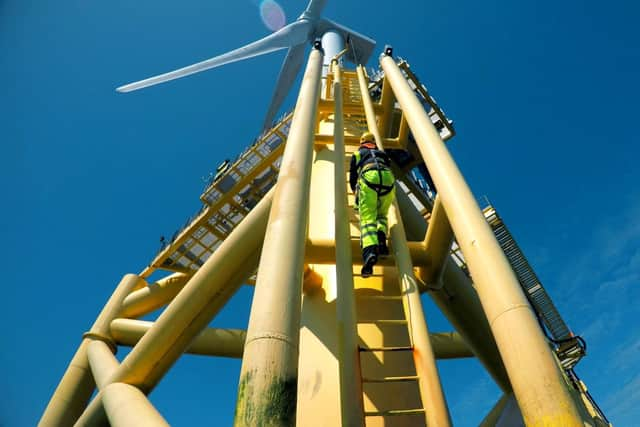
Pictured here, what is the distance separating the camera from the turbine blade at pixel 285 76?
16.6 metres

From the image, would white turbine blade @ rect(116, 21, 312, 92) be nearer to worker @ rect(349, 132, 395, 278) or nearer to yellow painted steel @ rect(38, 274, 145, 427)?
yellow painted steel @ rect(38, 274, 145, 427)

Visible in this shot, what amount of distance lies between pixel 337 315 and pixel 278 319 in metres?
0.84

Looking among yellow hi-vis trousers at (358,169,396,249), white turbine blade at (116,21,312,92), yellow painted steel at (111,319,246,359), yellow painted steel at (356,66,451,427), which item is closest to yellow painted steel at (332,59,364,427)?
yellow hi-vis trousers at (358,169,396,249)

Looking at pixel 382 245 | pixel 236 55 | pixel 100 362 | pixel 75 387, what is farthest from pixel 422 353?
pixel 236 55

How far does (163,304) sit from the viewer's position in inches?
320

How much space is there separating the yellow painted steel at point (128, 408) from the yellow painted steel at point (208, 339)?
2809 mm

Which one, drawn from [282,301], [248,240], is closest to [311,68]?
[248,240]

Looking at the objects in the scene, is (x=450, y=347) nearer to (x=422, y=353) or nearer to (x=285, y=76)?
(x=422, y=353)

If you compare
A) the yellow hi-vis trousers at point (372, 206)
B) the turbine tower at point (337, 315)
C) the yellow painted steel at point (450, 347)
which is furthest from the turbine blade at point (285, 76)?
the yellow hi-vis trousers at point (372, 206)

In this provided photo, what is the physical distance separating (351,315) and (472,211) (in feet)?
3.39

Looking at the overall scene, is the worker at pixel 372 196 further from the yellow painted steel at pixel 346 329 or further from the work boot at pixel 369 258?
the yellow painted steel at pixel 346 329

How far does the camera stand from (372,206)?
11.9 feet

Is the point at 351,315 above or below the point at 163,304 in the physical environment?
below

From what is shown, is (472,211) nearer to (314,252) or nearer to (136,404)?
(314,252)
